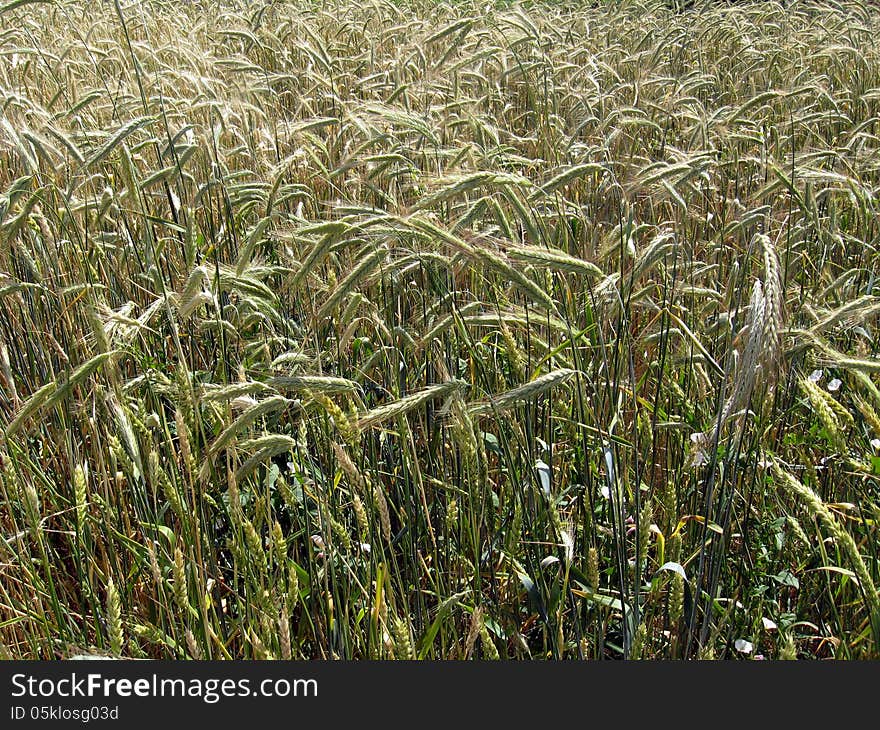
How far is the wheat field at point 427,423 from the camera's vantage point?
138 cm

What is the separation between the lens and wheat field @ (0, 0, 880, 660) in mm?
1375

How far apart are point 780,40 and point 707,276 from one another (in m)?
3.50

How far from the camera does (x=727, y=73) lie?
445cm

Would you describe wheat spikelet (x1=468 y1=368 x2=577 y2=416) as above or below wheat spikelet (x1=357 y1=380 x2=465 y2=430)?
below

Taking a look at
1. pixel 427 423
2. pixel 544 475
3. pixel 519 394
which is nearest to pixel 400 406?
pixel 519 394

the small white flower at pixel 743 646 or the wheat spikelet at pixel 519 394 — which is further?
the small white flower at pixel 743 646

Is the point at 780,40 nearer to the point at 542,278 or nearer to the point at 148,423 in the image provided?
the point at 542,278

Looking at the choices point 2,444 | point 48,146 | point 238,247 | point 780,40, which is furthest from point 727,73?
point 2,444

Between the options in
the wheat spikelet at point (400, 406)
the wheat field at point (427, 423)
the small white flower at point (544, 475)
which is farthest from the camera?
the small white flower at point (544, 475)

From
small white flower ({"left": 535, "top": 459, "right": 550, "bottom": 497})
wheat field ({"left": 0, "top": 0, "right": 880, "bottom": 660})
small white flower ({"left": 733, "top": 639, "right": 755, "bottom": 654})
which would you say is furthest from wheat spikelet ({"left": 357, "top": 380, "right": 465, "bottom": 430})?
small white flower ({"left": 733, "top": 639, "right": 755, "bottom": 654})

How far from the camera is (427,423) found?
1802 mm

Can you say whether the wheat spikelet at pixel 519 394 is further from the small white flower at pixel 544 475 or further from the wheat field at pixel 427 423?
the small white flower at pixel 544 475

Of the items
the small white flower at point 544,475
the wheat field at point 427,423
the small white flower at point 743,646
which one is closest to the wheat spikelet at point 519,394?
the wheat field at point 427,423

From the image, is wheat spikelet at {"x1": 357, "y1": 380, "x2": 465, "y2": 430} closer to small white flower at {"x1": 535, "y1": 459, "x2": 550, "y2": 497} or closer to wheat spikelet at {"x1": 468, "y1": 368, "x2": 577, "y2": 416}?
wheat spikelet at {"x1": 468, "y1": 368, "x2": 577, "y2": 416}
